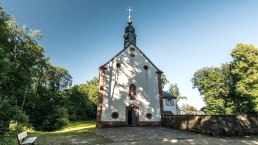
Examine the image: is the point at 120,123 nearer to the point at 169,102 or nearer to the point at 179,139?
the point at 179,139

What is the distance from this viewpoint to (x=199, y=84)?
48.9 m

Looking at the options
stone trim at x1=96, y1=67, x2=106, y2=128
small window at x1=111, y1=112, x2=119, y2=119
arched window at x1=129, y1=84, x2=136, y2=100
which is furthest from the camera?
arched window at x1=129, y1=84, x2=136, y2=100

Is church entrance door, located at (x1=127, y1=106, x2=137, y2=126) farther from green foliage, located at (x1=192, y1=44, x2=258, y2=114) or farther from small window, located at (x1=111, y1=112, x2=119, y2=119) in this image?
green foliage, located at (x1=192, y1=44, x2=258, y2=114)

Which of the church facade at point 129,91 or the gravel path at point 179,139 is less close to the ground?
the church facade at point 129,91

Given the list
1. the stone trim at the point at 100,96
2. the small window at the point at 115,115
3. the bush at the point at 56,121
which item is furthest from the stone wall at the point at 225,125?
the bush at the point at 56,121

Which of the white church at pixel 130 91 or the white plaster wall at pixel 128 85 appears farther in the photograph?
the white plaster wall at pixel 128 85

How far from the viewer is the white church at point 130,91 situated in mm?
22781

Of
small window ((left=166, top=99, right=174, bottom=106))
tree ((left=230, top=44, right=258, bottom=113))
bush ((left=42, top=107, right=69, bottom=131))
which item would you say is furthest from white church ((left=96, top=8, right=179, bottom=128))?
small window ((left=166, top=99, right=174, bottom=106))

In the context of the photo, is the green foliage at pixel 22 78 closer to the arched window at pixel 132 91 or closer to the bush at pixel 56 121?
the bush at pixel 56 121

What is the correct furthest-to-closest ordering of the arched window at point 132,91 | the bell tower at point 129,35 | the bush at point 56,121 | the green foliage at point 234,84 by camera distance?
the green foliage at point 234,84 → the bush at point 56,121 → the bell tower at point 129,35 → the arched window at point 132,91

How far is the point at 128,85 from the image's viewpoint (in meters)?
24.3

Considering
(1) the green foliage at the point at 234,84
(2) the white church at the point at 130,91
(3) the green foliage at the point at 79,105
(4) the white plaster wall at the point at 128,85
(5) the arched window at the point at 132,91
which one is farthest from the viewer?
(3) the green foliage at the point at 79,105

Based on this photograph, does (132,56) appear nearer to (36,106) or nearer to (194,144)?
(194,144)

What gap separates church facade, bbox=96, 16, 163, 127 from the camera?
22781 mm
